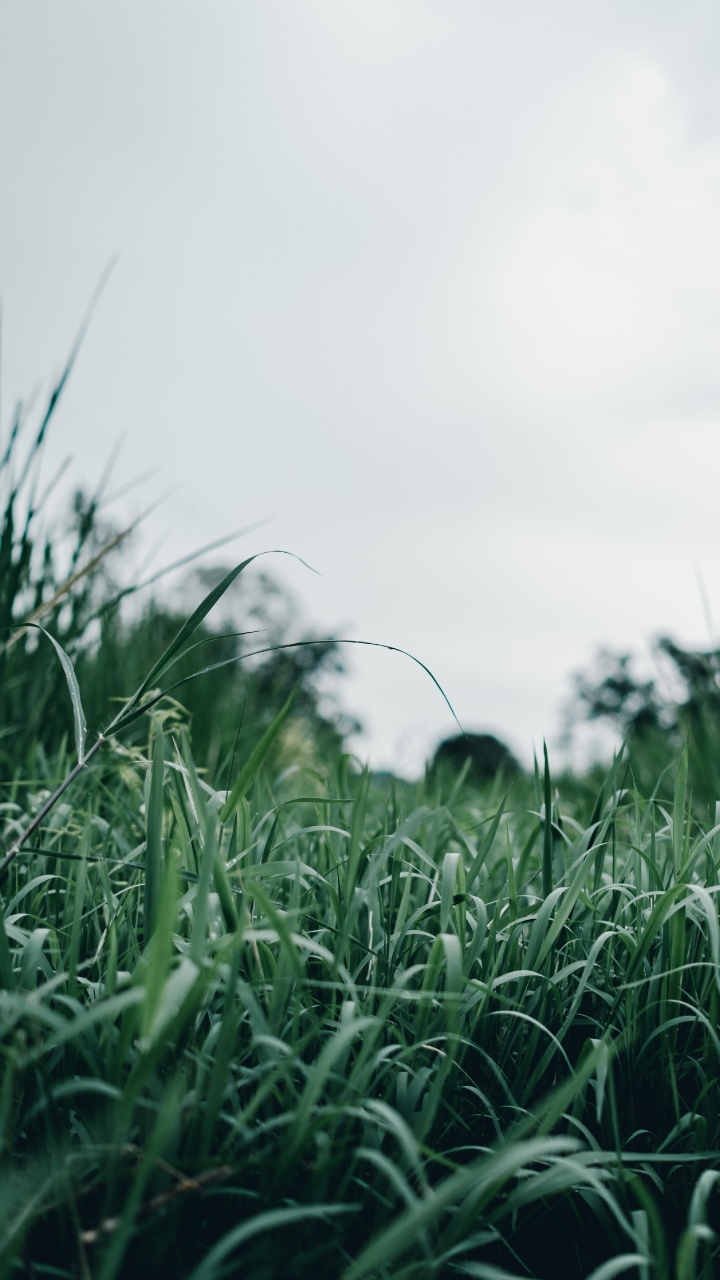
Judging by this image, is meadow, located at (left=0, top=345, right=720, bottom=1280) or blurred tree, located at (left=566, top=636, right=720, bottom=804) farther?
blurred tree, located at (left=566, top=636, right=720, bottom=804)

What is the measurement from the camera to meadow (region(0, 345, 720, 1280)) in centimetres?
62

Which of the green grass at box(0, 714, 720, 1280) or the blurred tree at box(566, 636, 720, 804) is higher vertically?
the blurred tree at box(566, 636, 720, 804)

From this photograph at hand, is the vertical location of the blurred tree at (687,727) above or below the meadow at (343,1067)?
above

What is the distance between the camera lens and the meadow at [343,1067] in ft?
2.03

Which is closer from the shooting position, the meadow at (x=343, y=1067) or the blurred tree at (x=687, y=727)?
the meadow at (x=343, y=1067)

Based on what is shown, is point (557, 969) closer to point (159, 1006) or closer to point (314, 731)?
point (159, 1006)

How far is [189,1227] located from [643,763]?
311 centimetres

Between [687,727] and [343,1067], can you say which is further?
[687,727]

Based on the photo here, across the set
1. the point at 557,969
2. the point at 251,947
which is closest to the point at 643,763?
the point at 557,969

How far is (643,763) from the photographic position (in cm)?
346

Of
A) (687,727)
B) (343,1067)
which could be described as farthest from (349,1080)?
(687,727)

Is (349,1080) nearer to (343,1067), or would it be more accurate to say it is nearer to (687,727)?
(343,1067)

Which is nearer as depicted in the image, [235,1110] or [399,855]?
[235,1110]

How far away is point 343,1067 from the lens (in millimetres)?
809
